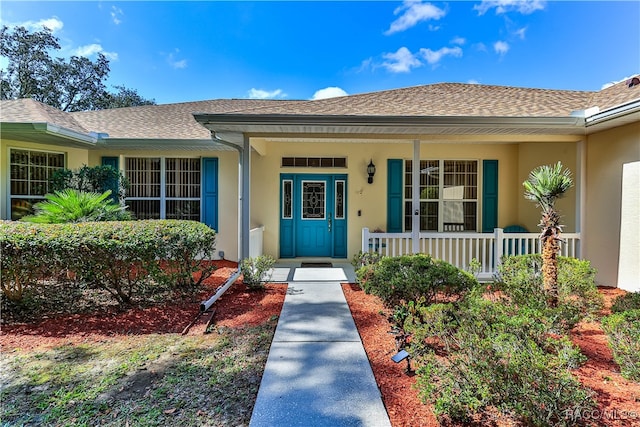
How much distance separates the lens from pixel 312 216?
816 cm

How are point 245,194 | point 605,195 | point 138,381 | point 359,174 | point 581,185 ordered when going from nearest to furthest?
point 138,381, point 605,195, point 245,194, point 581,185, point 359,174

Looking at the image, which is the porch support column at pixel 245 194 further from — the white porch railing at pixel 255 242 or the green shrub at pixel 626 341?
the green shrub at pixel 626 341

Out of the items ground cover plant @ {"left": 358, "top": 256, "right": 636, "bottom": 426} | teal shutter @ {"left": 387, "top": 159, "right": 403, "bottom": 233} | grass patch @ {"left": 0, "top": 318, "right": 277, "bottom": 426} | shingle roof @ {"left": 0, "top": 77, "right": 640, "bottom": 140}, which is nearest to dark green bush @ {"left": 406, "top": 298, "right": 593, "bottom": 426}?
Result: ground cover plant @ {"left": 358, "top": 256, "right": 636, "bottom": 426}

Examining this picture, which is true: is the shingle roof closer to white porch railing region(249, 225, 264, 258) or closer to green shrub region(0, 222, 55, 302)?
white porch railing region(249, 225, 264, 258)

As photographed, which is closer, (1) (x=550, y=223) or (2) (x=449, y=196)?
(1) (x=550, y=223)

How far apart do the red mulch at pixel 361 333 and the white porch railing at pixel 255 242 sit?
2.80 ft

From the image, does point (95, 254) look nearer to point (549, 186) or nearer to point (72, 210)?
point (72, 210)

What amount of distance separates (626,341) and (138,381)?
420 centimetres

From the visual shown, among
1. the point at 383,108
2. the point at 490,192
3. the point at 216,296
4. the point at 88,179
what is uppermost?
the point at 383,108

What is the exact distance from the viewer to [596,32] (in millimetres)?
8906

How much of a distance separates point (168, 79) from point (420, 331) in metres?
21.3

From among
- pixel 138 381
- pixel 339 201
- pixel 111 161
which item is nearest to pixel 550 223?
pixel 339 201

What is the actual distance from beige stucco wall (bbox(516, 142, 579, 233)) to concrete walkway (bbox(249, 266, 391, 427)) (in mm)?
5500

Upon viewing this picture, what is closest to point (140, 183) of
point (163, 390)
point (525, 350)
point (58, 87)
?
point (163, 390)
